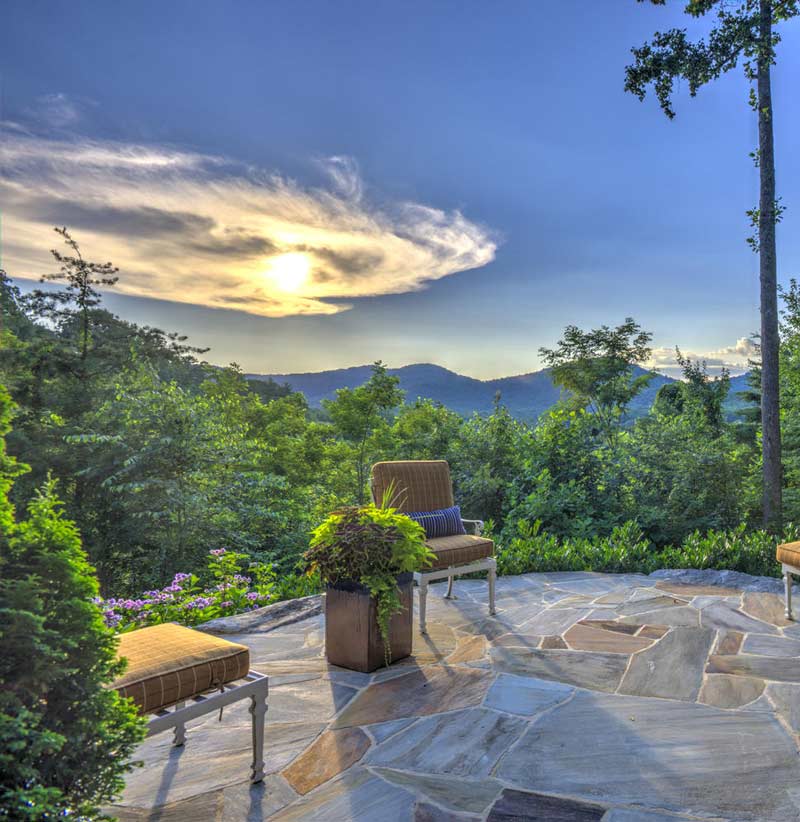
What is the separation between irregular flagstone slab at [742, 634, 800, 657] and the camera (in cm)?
355

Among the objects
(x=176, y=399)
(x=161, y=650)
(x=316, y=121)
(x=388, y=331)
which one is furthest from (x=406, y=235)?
(x=161, y=650)

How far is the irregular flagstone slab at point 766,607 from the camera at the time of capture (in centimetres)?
420

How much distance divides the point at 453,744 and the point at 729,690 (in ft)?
4.99

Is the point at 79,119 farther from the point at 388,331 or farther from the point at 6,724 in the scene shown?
the point at 388,331

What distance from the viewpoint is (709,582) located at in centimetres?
525

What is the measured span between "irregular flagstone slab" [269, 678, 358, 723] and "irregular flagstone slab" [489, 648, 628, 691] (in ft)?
2.99

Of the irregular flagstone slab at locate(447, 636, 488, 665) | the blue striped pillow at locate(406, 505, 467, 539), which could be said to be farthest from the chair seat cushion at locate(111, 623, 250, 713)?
the blue striped pillow at locate(406, 505, 467, 539)

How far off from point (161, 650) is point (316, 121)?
621 cm

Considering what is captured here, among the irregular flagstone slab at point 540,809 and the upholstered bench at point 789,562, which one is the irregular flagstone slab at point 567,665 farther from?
the upholstered bench at point 789,562

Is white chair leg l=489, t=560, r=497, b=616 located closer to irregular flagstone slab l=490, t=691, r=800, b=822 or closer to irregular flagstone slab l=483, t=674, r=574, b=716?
irregular flagstone slab l=483, t=674, r=574, b=716

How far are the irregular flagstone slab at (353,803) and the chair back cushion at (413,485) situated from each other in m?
2.14

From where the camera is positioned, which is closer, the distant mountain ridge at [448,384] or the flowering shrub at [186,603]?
the flowering shrub at [186,603]

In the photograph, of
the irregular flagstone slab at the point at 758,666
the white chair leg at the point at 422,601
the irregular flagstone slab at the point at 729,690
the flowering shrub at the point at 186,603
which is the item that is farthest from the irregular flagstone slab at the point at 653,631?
the flowering shrub at the point at 186,603

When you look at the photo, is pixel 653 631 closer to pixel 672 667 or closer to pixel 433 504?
pixel 672 667
